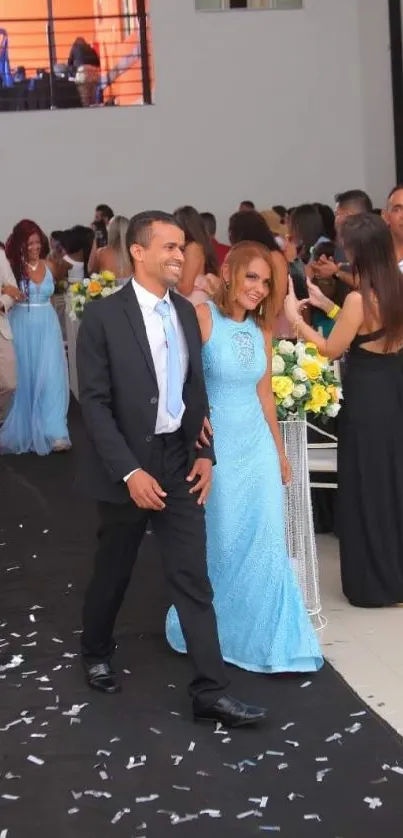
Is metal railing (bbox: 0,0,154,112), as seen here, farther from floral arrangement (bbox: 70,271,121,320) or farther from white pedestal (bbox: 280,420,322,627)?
white pedestal (bbox: 280,420,322,627)

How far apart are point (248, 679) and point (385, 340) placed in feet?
5.34

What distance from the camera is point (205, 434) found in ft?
15.7

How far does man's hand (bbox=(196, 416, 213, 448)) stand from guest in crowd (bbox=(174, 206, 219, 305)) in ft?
9.82

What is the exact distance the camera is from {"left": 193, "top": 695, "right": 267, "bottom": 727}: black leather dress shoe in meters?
4.48

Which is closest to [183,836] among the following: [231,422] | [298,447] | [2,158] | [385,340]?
[231,422]

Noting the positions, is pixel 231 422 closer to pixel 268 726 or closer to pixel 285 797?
pixel 268 726

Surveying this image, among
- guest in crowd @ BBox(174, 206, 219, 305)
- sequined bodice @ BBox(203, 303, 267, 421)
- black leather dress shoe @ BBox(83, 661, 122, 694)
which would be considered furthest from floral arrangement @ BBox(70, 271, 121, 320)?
black leather dress shoe @ BBox(83, 661, 122, 694)

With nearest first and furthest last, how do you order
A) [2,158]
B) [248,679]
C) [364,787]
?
[364,787] < [248,679] < [2,158]

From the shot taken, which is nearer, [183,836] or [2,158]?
[183,836]

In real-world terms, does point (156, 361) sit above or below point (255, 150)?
below

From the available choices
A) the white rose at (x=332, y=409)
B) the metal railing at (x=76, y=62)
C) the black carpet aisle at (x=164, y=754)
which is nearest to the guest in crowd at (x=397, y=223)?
the white rose at (x=332, y=409)

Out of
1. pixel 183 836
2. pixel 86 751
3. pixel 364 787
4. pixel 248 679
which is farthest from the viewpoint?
pixel 248 679

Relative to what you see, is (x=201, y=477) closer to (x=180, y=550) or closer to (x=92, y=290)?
(x=180, y=550)

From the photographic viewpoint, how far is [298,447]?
577cm
